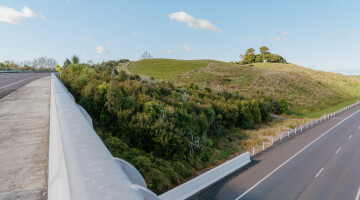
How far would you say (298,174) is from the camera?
16.7 meters

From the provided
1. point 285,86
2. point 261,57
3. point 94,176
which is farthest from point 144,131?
point 261,57

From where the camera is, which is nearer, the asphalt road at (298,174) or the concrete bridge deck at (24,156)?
the concrete bridge deck at (24,156)

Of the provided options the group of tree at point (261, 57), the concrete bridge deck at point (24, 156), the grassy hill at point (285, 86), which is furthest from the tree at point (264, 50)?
the concrete bridge deck at point (24, 156)

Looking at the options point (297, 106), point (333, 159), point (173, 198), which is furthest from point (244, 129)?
point (297, 106)

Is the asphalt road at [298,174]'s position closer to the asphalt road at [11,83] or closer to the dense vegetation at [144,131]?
the dense vegetation at [144,131]

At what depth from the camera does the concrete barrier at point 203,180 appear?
1289 centimetres

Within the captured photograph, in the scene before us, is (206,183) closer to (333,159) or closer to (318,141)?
(333,159)

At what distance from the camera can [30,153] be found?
4.15 m

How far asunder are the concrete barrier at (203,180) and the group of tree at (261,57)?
140 m

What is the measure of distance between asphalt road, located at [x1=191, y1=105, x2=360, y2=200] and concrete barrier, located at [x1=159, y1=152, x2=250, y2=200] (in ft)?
1.20

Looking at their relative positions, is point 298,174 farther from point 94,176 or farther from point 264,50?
point 264,50

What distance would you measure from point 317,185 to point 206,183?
6801mm

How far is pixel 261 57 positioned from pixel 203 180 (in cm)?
14860

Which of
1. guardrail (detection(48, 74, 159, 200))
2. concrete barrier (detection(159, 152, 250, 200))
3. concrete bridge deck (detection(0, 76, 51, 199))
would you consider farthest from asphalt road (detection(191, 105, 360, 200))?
guardrail (detection(48, 74, 159, 200))
